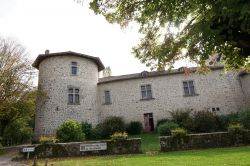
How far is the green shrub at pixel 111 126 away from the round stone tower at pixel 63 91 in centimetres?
276

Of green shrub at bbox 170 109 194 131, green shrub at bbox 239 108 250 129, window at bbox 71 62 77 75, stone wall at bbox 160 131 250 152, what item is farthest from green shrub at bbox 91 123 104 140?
green shrub at bbox 239 108 250 129

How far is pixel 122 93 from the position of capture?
1026 inches

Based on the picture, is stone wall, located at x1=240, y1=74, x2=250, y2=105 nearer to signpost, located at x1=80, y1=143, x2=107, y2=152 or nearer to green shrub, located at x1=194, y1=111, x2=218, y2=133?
green shrub, located at x1=194, y1=111, x2=218, y2=133

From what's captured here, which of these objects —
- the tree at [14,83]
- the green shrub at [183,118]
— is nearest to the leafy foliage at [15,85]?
the tree at [14,83]

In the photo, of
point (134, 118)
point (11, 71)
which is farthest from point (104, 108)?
point (11, 71)

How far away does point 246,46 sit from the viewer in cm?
675

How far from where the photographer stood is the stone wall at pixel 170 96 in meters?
24.2

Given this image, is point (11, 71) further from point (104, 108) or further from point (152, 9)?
point (152, 9)

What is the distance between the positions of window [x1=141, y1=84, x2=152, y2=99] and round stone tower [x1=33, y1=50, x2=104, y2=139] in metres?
5.35

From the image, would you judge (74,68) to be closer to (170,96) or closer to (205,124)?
(170,96)

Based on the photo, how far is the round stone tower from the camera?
22984 mm

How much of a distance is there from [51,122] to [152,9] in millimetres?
18450

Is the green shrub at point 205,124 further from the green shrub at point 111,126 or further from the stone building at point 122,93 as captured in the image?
the green shrub at point 111,126

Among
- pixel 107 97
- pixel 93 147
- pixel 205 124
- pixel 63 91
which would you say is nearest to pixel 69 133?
pixel 93 147
